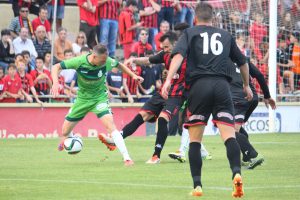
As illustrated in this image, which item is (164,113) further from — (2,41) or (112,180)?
(2,41)

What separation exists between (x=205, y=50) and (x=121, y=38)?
53.1 ft

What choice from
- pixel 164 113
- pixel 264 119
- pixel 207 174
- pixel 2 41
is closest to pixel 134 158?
pixel 164 113

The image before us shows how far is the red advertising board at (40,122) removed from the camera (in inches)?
952

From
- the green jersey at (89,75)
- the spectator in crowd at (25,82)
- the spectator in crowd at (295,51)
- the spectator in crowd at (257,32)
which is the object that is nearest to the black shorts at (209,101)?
the green jersey at (89,75)

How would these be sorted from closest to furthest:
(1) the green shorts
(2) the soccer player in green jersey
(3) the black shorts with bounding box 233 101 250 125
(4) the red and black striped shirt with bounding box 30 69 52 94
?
A: (3) the black shorts with bounding box 233 101 250 125, (2) the soccer player in green jersey, (1) the green shorts, (4) the red and black striped shirt with bounding box 30 69 52 94

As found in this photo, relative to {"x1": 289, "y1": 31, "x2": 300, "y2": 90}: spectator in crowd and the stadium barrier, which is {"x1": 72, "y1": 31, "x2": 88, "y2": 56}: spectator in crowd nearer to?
the stadium barrier

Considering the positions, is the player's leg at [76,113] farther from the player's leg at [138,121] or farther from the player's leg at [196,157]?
the player's leg at [196,157]

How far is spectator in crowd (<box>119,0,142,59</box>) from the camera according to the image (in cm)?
2611

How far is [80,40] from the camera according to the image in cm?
2567

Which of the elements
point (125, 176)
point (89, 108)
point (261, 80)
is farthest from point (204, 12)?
point (89, 108)

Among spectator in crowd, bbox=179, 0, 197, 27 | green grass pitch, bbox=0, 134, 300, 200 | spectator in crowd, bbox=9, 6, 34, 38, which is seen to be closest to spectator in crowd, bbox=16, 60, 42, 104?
spectator in crowd, bbox=9, 6, 34, 38

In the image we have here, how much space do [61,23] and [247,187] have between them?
16337mm

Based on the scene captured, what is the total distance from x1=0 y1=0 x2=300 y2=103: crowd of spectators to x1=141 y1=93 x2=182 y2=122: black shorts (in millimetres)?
7468

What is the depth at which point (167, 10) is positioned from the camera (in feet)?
90.3
